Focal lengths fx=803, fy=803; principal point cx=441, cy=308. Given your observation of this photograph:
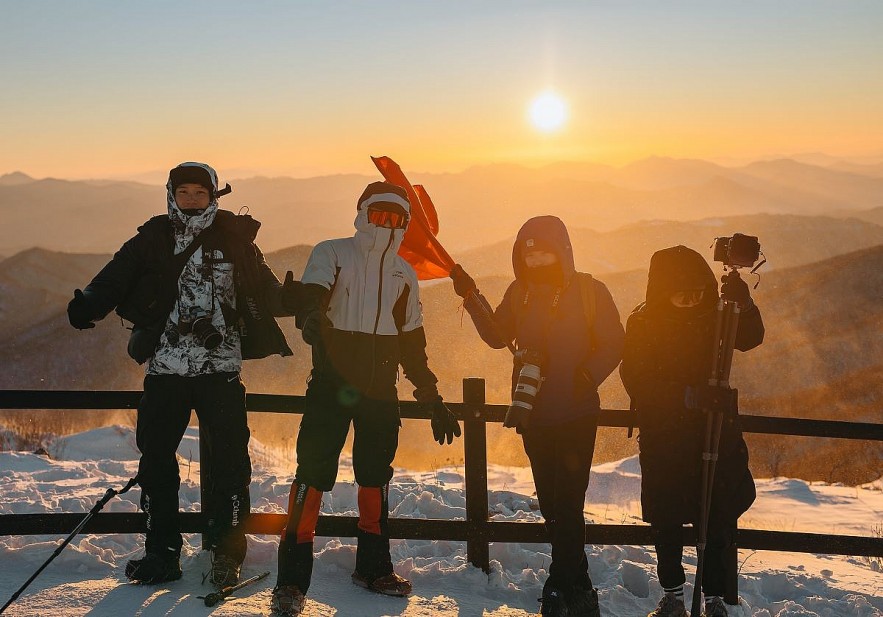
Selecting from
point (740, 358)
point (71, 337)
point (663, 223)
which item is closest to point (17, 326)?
point (71, 337)

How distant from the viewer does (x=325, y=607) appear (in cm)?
464

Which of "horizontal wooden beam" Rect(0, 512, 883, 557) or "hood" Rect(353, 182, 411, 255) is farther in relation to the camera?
"horizontal wooden beam" Rect(0, 512, 883, 557)

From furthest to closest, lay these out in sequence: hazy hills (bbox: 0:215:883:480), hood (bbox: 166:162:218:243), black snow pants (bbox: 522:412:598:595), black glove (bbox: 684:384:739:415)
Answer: hazy hills (bbox: 0:215:883:480) < hood (bbox: 166:162:218:243) < black snow pants (bbox: 522:412:598:595) < black glove (bbox: 684:384:739:415)

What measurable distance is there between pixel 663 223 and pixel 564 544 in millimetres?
145037

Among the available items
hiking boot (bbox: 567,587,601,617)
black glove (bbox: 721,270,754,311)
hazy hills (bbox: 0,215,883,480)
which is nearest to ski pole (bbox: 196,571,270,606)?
hiking boot (bbox: 567,587,601,617)

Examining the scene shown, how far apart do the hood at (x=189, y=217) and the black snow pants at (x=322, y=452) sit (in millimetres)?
1122

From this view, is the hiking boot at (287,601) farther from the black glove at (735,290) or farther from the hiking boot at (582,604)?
the black glove at (735,290)

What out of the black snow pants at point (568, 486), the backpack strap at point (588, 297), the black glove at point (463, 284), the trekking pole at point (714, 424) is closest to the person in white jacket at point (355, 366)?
the black glove at point (463, 284)

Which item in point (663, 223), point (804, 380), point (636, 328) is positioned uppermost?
point (663, 223)

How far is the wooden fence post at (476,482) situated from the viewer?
5.23m

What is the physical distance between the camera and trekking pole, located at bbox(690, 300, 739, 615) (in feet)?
14.2

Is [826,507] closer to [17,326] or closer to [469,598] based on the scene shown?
[469,598]

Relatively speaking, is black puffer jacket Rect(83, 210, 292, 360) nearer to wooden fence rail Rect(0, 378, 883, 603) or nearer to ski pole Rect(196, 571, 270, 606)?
wooden fence rail Rect(0, 378, 883, 603)

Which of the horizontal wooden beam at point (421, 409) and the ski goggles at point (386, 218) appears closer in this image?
the ski goggles at point (386, 218)
